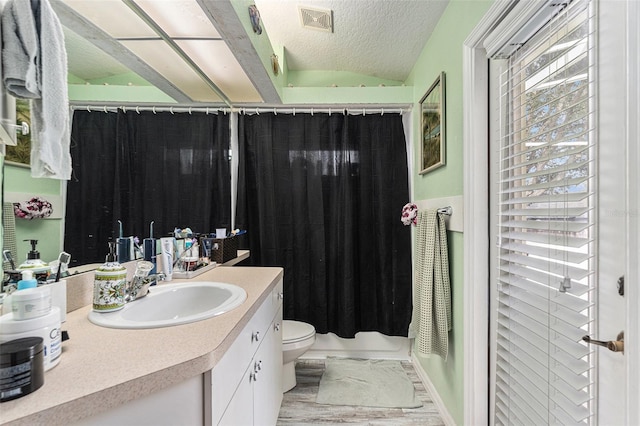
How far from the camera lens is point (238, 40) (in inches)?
55.0

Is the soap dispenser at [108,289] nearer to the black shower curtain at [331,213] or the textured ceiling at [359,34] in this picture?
the black shower curtain at [331,213]

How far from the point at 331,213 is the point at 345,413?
1369 mm

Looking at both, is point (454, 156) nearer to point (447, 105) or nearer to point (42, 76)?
point (447, 105)

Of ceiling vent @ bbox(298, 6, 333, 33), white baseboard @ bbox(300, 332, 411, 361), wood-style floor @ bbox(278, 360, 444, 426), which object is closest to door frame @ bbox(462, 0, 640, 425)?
wood-style floor @ bbox(278, 360, 444, 426)

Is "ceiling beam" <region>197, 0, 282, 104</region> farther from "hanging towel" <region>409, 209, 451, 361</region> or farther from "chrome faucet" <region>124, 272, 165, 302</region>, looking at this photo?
"hanging towel" <region>409, 209, 451, 361</region>

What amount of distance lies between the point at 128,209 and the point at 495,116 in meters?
1.67

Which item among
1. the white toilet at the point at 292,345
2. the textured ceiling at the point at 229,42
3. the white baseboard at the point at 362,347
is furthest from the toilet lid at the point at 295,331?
the textured ceiling at the point at 229,42

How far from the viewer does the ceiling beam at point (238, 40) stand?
1.18 metres

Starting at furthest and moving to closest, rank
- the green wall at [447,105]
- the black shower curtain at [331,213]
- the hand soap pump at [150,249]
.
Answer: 1. the black shower curtain at [331,213]
2. the hand soap pump at [150,249]
3. the green wall at [447,105]

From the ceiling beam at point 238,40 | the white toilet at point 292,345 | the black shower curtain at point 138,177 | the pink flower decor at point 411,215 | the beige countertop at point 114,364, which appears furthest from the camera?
the pink flower decor at point 411,215

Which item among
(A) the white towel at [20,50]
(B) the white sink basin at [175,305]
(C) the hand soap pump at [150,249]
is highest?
(A) the white towel at [20,50]

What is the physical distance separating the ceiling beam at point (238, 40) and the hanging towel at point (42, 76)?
24.6 inches

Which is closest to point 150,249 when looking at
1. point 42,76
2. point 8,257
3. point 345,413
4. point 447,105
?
point 8,257

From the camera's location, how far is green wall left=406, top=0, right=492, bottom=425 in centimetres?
139
